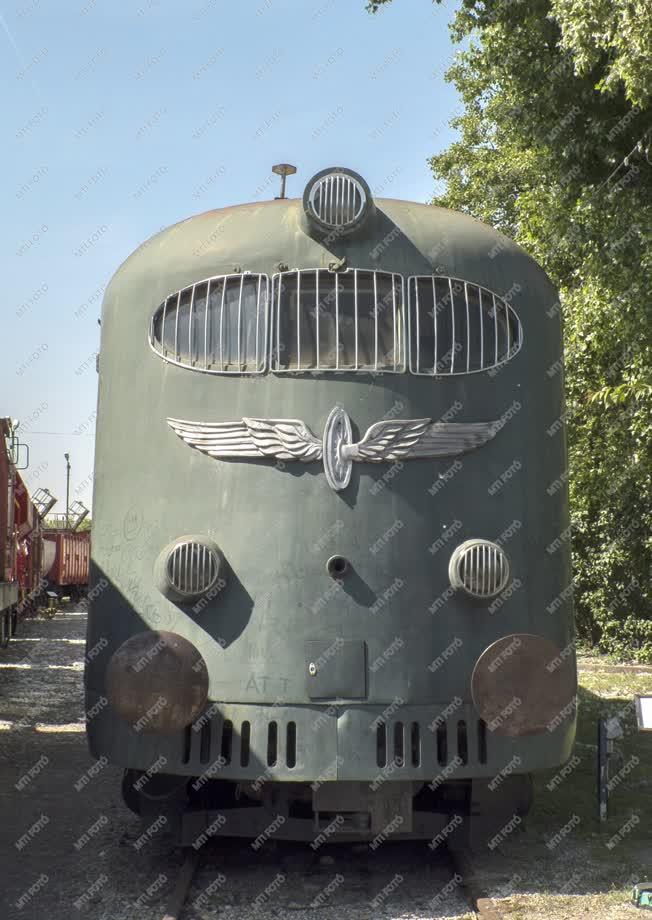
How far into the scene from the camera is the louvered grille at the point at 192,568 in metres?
5.18

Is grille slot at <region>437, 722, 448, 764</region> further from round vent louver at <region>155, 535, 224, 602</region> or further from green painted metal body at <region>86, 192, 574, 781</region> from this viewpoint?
round vent louver at <region>155, 535, 224, 602</region>

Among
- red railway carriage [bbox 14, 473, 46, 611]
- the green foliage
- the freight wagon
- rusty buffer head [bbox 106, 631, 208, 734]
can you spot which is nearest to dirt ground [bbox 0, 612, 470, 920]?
rusty buffer head [bbox 106, 631, 208, 734]

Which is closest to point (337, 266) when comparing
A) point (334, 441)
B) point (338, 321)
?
point (338, 321)

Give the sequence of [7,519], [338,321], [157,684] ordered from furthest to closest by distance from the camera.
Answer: [7,519]
[338,321]
[157,684]

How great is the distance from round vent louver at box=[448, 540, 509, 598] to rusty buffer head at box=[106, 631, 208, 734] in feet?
4.61

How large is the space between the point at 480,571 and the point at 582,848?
214 centimetres

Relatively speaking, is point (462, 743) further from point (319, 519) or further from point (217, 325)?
point (217, 325)

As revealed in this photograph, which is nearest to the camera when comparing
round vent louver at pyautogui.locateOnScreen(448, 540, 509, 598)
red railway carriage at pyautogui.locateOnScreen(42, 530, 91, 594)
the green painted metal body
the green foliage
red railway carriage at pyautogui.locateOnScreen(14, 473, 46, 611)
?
the green painted metal body

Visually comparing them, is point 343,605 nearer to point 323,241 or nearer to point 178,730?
point 178,730

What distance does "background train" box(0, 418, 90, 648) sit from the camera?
14.7 metres

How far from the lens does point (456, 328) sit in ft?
18.5

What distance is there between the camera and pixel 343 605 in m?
5.18

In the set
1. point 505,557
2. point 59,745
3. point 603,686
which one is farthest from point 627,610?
point 505,557

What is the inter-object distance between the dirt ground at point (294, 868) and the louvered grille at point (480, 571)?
1588 millimetres
